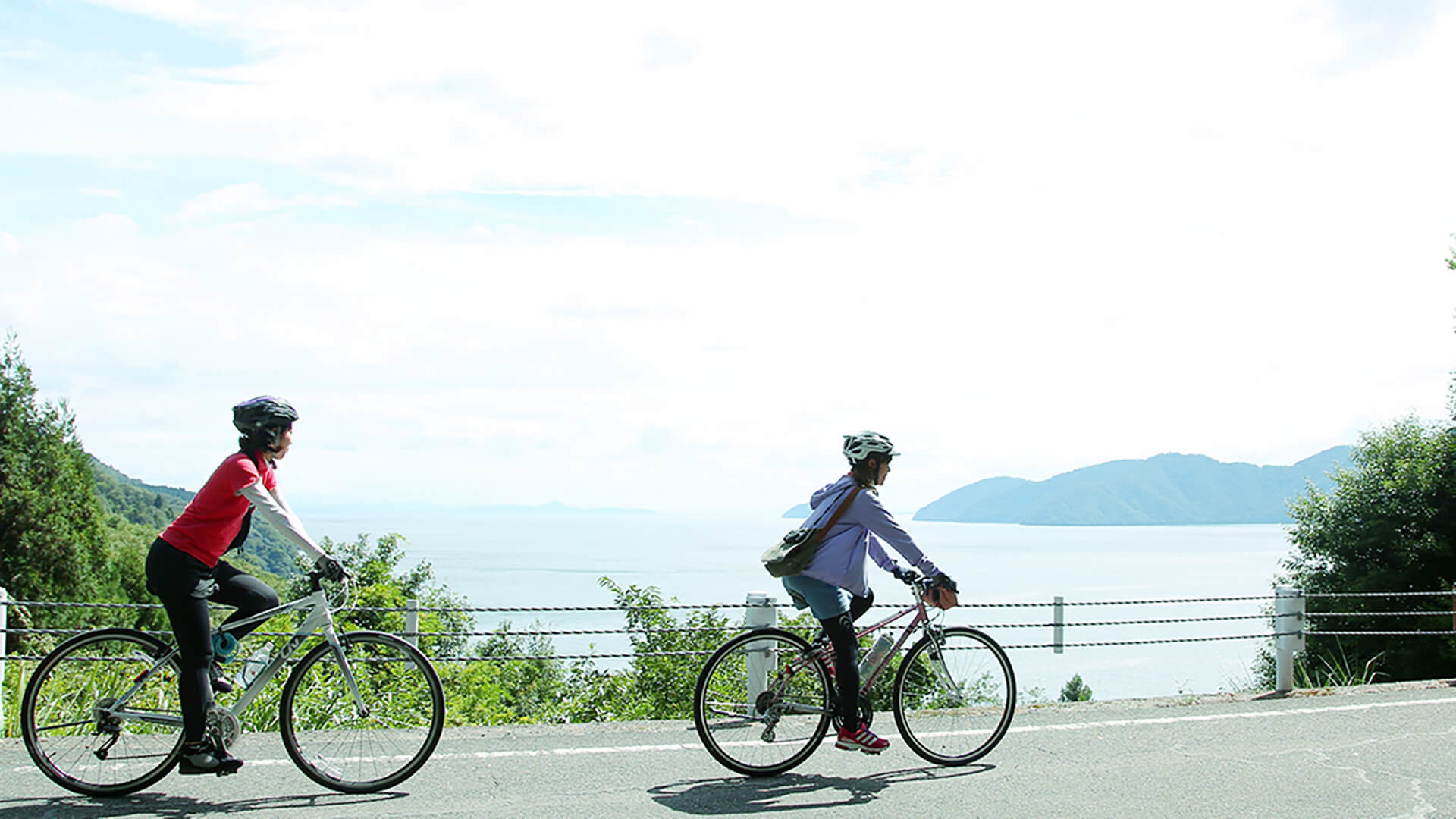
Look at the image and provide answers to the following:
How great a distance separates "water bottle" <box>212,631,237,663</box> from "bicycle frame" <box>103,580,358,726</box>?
0.03 meters

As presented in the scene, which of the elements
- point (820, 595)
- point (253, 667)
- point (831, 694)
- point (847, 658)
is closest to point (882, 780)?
point (831, 694)

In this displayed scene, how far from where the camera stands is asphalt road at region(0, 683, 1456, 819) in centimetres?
617

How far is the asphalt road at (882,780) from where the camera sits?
20.2ft

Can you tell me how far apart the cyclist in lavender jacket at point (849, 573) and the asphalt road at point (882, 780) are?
0.45m

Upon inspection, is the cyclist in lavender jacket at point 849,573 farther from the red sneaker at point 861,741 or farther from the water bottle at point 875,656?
the water bottle at point 875,656

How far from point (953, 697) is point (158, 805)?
4.64m

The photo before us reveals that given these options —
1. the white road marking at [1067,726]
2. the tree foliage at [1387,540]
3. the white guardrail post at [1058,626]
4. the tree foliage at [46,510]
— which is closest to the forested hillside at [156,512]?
the tree foliage at [46,510]

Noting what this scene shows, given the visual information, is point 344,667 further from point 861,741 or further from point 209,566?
point 861,741

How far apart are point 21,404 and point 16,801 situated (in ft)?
207

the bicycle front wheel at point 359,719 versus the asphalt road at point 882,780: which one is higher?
the bicycle front wheel at point 359,719

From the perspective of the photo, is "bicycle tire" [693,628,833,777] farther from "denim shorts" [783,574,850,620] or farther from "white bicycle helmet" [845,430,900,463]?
"white bicycle helmet" [845,430,900,463]

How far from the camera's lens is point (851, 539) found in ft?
23.0

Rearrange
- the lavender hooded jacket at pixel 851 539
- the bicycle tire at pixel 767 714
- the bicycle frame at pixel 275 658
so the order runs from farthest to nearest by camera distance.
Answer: the bicycle tire at pixel 767 714 → the lavender hooded jacket at pixel 851 539 → the bicycle frame at pixel 275 658

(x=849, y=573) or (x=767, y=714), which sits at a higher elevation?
(x=849, y=573)
